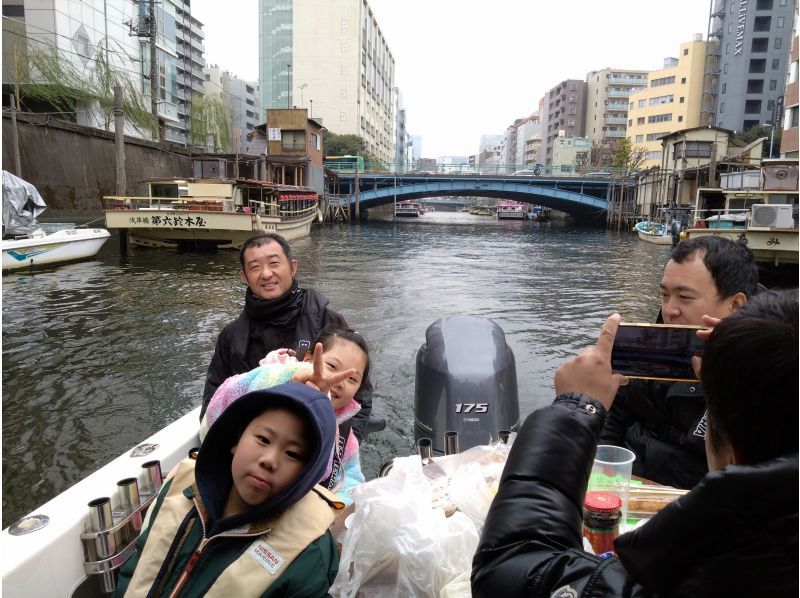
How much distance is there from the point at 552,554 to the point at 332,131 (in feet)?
246

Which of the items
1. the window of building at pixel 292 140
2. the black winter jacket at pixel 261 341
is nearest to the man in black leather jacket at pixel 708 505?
the black winter jacket at pixel 261 341

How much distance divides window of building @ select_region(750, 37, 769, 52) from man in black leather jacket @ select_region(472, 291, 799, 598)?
211ft

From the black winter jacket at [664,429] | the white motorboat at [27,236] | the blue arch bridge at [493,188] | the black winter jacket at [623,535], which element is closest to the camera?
the black winter jacket at [623,535]

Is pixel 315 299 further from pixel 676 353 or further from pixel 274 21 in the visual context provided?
pixel 274 21

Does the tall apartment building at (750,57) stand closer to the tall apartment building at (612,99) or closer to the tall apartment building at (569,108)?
the tall apartment building at (612,99)

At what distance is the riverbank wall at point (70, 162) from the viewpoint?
21.8m

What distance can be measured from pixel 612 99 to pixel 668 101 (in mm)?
21202

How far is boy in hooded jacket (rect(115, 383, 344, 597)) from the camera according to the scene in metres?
1.60

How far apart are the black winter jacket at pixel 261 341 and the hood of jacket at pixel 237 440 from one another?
52.6 inches

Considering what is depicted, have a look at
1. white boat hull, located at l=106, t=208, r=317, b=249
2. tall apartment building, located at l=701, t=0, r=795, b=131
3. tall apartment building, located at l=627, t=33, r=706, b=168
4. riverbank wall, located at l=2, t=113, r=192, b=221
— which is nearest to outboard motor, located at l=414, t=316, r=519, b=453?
white boat hull, located at l=106, t=208, r=317, b=249

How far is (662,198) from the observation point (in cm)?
3662

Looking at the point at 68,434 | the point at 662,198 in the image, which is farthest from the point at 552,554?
the point at 662,198

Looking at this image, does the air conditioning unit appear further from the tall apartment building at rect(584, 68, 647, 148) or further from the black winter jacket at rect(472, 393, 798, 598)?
the tall apartment building at rect(584, 68, 647, 148)

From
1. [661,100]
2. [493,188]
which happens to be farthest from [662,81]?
[493,188]
